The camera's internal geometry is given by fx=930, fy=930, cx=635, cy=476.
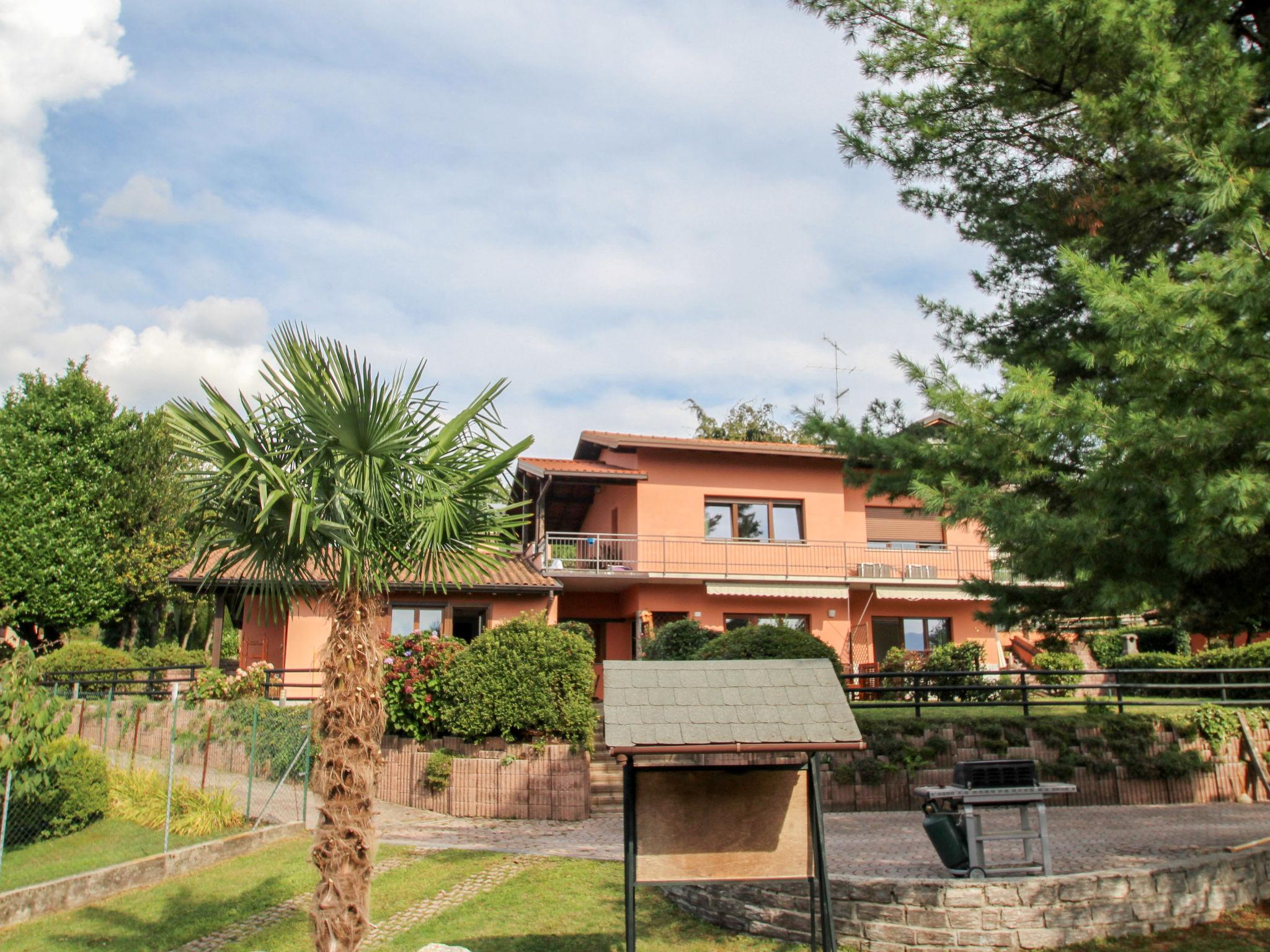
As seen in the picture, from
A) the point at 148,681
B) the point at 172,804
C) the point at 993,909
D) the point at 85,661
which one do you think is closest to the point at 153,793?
the point at 172,804

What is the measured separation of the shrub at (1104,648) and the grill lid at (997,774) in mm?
18372

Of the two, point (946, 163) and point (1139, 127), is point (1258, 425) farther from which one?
point (946, 163)

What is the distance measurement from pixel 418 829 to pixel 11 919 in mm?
4768

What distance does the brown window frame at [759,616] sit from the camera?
25750 millimetres

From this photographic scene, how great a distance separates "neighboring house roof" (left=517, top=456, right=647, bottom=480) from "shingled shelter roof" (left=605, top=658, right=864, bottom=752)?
59.0 ft

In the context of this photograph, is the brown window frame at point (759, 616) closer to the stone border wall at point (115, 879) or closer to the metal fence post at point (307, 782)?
the metal fence post at point (307, 782)

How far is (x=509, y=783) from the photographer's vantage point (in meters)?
13.7

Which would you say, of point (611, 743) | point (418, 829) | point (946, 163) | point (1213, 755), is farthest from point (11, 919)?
point (1213, 755)

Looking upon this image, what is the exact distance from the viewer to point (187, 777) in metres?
13.8

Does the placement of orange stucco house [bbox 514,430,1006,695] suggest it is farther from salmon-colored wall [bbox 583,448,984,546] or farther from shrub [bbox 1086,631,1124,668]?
shrub [bbox 1086,631,1124,668]

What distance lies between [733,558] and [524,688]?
1226 centimetres

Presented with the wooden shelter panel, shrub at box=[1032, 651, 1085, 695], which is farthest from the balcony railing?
the wooden shelter panel

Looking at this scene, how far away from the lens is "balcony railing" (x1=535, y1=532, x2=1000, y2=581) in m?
25.0

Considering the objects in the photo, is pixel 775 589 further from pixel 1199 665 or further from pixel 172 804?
pixel 172 804
